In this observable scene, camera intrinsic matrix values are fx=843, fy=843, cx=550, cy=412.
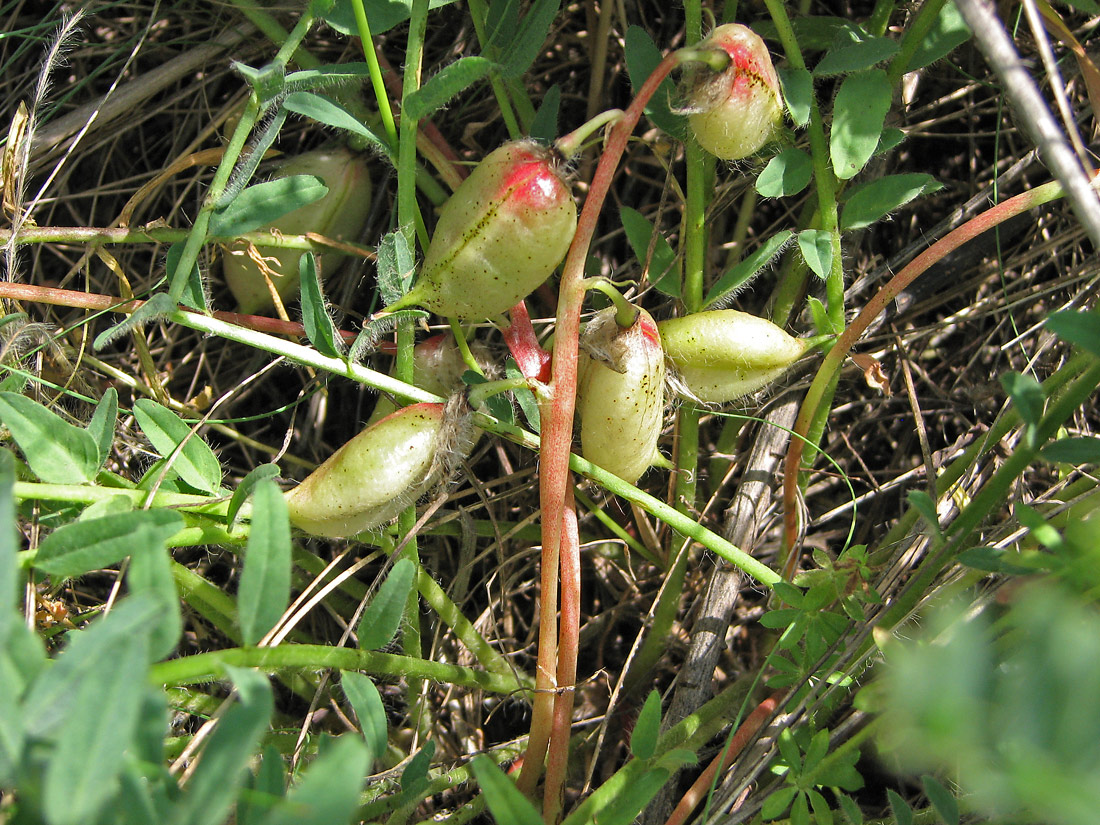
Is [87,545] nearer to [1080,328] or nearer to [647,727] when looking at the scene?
[647,727]

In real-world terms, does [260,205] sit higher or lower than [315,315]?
higher

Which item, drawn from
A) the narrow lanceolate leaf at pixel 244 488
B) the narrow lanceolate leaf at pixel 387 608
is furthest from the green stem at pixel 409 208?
the narrow lanceolate leaf at pixel 244 488

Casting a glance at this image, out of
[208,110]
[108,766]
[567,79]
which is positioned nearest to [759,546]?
[567,79]

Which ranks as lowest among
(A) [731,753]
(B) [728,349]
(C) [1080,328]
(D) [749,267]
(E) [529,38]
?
(A) [731,753]

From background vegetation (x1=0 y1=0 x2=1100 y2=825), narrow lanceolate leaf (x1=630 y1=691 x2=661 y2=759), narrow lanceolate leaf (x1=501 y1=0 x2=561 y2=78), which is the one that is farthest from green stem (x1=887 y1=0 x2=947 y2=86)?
narrow lanceolate leaf (x1=630 y1=691 x2=661 y2=759)

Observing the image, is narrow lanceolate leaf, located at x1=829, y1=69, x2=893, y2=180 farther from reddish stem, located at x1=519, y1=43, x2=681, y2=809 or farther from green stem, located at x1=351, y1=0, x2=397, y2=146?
green stem, located at x1=351, y1=0, x2=397, y2=146

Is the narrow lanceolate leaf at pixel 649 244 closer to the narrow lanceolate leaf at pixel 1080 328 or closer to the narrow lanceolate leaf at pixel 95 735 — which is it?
the narrow lanceolate leaf at pixel 1080 328

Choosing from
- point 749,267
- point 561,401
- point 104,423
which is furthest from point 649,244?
point 104,423
